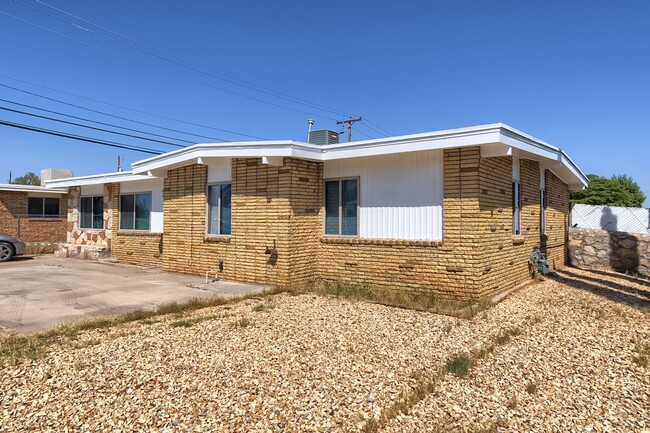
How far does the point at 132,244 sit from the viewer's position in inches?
612

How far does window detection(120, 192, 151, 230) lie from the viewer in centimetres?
1529

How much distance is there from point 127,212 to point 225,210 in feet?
22.8

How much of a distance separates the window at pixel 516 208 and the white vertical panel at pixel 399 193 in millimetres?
2506

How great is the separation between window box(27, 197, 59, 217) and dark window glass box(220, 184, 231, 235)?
16.4 metres

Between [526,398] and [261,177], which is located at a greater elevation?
[261,177]

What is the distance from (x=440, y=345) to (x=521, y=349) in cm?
103

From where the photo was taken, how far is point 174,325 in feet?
20.7

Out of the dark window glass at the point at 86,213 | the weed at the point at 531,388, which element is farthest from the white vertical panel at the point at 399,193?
the dark window glass at the point at 86,213

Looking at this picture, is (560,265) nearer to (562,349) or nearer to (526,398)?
(562,349)

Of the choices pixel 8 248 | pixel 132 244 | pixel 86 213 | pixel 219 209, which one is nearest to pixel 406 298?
pixel 219 209

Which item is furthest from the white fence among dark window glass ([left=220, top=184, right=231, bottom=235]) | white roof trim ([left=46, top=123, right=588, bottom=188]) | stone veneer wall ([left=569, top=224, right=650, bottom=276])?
dark window glass ([left=220, top=184, right=231, bottom=235])

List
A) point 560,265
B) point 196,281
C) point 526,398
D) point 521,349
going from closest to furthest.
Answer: point 526,398
point 521,349
point 196,281
point 560,265

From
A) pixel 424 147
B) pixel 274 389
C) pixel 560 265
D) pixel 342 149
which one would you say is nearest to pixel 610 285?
pixel 560 265

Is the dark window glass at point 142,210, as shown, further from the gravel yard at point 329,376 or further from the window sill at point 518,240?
the window sill at point 518,240
